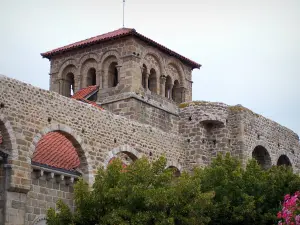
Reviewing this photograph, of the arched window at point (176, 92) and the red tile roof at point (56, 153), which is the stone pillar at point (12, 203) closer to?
the red tile roof at point (56, 153)

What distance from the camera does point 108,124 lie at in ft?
88.6

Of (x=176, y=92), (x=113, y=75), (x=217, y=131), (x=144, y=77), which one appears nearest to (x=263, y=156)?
(x=217, y=131)

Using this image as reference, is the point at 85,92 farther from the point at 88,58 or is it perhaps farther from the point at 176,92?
the point at 176,92

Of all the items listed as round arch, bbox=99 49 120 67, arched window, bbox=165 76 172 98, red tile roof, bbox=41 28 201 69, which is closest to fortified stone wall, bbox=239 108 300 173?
arched window, bbox=165 76 172 98

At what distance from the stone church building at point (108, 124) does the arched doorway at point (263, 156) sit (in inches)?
1.9

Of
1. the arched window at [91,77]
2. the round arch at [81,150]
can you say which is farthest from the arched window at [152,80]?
the round arch at [81,150]

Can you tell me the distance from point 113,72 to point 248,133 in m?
7.39

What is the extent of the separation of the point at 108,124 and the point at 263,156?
35.4 ft

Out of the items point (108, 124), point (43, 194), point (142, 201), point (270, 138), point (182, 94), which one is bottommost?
point (142, 201)

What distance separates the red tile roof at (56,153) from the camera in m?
25.4

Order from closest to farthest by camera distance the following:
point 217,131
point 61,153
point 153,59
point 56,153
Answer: point 56,153 → point 61,153 → point 217,131 → point 153,59

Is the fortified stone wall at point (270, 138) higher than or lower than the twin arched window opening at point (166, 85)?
lower

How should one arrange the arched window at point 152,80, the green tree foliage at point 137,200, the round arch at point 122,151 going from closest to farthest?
the green tree foliage at point 137,200 < the round arch at point 122,151 < the arched window at point 152,80

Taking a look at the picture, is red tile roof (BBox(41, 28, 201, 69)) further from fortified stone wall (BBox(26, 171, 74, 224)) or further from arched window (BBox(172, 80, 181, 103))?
fortified stone wall (BBox(26, 171, 74, 224))
